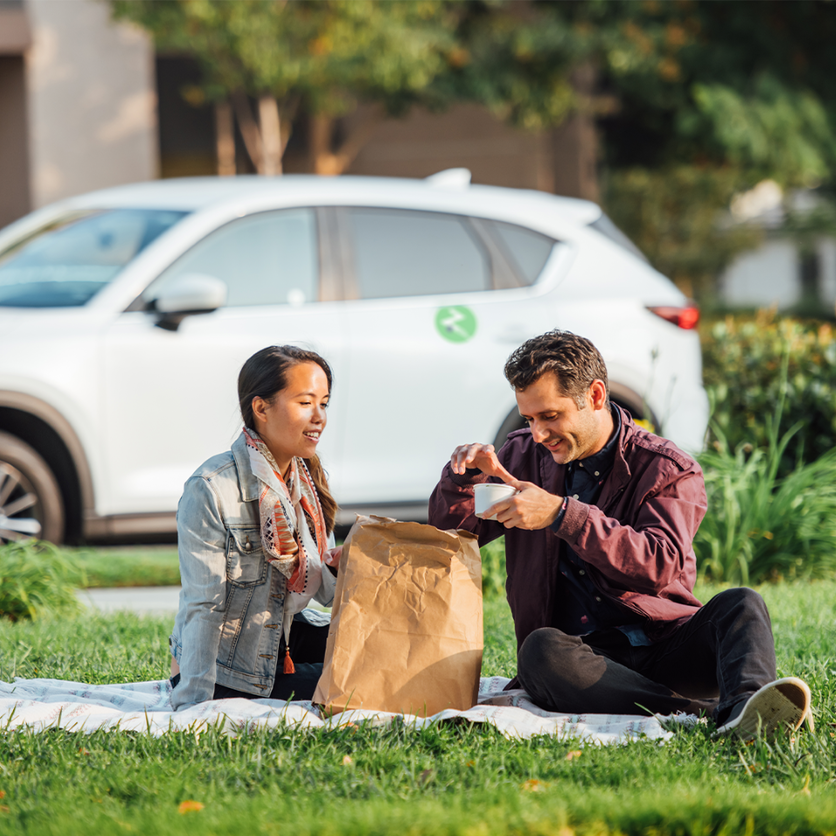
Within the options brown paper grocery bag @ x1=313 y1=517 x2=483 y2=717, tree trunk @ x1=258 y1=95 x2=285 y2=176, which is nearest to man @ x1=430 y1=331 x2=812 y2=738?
brown paper grocery bag @ x1=313 y1=517 x2=483 y2=717

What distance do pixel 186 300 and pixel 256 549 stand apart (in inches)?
102

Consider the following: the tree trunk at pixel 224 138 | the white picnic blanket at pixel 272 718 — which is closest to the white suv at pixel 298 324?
the white picnic blanket at pixel 272 718

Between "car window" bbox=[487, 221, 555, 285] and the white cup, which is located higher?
"car window" bbox=[487, 221, 555, 285]

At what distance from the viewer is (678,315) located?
21.0 feet

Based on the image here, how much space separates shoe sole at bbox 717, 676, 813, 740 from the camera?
2.94m

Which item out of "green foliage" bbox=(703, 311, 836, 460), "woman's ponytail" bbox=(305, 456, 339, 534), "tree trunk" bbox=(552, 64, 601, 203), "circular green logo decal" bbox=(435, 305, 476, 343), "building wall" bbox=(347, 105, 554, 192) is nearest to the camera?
"woman's ponytail" bbox=(305, 456, 339, 534)

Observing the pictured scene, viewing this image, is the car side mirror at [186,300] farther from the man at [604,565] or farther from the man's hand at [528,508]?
the man's hand at [528,508]

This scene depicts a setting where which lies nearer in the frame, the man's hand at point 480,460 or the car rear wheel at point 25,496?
the man's hand at point 480,460

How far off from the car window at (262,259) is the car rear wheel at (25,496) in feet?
3.61

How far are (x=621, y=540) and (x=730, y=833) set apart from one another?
84 centimetres

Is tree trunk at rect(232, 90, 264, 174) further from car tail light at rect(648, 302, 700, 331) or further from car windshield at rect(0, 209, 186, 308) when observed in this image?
car tail light at rect(648, 302, 700, 331)

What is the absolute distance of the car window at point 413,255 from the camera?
6262 millimetres

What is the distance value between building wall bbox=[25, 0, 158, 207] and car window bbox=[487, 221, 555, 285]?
8.19 m

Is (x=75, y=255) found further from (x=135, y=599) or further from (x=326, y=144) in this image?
(x=326, y=144)
